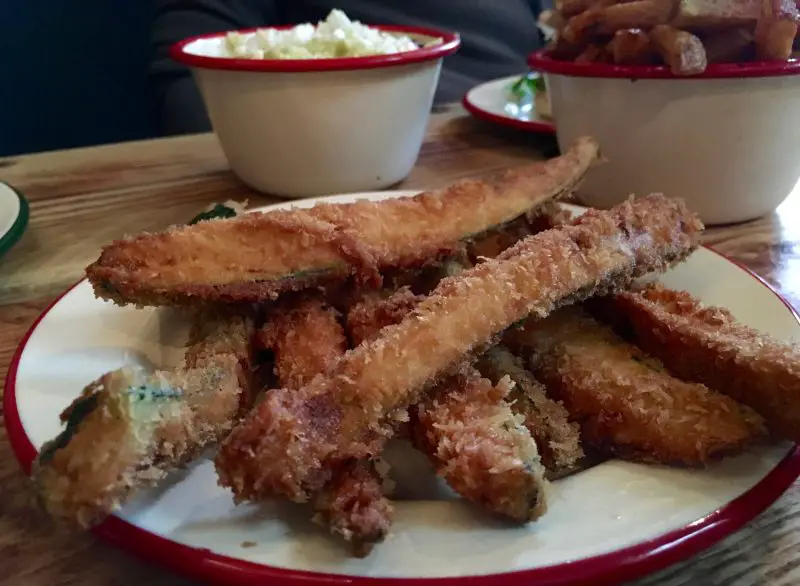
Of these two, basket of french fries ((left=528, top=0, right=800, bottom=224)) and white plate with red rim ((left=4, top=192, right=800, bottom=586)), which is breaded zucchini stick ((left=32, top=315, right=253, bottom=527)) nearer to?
white plate with red rim ((left=4, top=192, right=800, bottom=586))

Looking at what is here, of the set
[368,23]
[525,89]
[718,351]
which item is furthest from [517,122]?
[718,351]

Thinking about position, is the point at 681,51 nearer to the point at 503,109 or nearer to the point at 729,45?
the point at 729,45

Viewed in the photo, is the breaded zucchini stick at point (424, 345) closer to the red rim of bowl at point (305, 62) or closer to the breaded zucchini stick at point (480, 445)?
the breaded zucchini stick at point (480, 445)

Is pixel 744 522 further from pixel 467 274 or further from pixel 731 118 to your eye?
pixel 731 118

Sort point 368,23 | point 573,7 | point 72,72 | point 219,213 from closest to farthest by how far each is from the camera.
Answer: point 219,213, point 573,7, point 368,23, point 72,72

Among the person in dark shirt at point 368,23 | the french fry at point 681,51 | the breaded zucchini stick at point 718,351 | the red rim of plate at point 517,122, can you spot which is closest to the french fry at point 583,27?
the french fry at point 681,51
